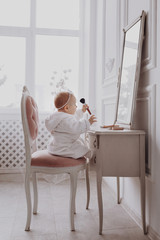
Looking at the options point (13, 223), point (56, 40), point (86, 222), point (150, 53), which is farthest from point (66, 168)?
point (56, 40)

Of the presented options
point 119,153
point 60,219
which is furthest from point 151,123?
point 60,219

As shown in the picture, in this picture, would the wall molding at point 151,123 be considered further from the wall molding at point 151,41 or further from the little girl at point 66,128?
the little girl at point 66,128

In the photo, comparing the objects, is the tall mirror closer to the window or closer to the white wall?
the white wall

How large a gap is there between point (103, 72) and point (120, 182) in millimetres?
1439

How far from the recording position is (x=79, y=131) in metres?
1.82

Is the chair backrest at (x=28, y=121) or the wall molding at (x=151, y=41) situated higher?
the wall molding at (x=151, y=41)

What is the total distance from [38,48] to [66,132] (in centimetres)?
231

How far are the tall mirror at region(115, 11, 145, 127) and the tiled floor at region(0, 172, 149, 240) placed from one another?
83cm

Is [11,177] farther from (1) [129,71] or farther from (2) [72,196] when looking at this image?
(1) [129,71]

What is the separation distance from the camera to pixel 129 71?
1.98 metres

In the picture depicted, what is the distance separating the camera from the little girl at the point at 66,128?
6.01 ft

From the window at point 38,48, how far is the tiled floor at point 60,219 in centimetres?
160

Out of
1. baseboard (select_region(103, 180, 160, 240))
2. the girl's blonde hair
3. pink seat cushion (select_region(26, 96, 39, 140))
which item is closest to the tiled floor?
baseboard (select_region(103, 180, 160, 240))

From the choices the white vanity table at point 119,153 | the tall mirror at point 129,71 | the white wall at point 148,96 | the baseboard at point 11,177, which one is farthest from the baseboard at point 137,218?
the baseboard at point 11,177
